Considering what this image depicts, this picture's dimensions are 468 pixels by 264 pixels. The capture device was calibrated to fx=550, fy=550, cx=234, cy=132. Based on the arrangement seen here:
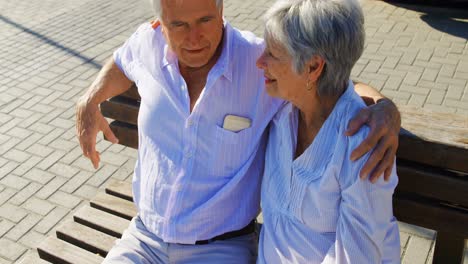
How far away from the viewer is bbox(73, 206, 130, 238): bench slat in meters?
2.90

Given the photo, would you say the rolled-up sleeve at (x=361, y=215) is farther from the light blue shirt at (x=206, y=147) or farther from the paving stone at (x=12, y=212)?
the paving stone at (x=12, y=212)

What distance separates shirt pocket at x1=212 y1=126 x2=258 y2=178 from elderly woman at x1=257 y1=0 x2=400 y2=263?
135 millimetres

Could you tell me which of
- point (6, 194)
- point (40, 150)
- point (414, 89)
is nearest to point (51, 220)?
point (6, 194)

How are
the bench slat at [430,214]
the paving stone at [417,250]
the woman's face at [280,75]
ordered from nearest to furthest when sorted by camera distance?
1. the woman's face at [280,75]
2. the bench slat at [430,214]
3. the paving stone at [417,250]

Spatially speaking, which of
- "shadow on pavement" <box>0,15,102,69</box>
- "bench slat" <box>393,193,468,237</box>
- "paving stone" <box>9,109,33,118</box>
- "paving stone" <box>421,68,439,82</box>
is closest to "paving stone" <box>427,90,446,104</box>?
"paving stone" <box>421,68,439,82</box>

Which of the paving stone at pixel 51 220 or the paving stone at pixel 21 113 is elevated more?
the paving stone at pixel 51 220

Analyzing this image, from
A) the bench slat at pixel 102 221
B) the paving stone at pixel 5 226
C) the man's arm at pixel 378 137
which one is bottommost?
the paving stone at pixel 5 226

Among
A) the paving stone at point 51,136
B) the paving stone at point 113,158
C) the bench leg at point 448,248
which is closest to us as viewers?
the bench leg at point 448,248

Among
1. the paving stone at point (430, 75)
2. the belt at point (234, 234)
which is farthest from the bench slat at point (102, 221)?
the paving stone at point (430, 75)

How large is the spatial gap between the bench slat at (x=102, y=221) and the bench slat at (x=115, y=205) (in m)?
0.03

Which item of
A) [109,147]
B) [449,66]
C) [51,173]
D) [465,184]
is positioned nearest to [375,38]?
[449,66]

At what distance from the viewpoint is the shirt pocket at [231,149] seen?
229 centimetres

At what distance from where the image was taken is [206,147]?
2.31 meters

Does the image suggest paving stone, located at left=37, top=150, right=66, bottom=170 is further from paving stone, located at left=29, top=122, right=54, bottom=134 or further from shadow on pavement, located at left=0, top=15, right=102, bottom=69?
shadow on pavement, located at left=0, top=15, right=102, bottom=69
